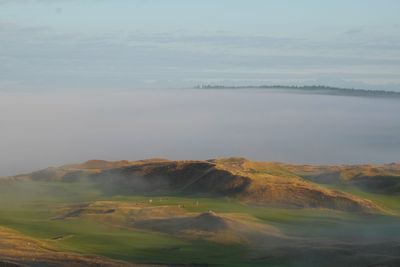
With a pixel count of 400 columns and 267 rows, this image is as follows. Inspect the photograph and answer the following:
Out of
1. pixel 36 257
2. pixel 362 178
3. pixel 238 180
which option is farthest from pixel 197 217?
pixel 362 178

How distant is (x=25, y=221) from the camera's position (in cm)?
6856

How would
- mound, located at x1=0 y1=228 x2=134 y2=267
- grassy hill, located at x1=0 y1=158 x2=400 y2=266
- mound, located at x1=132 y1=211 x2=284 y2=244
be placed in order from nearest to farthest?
mound, located at x1=0 y1=228 x2=134 y2=267, grassy hill, located at x1=0 y1=158 x2=400 y2=266, mound, located at x1=132 y1=211 x2=284 y2=244

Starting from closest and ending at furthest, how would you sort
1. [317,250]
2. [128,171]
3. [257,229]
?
[317,250], [257,229], [128,171]

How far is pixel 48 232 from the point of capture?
204 feet

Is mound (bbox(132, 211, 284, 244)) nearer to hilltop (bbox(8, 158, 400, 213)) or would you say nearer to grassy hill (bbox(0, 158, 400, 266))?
grassy hill (bbox(0, 158, 400, 266))

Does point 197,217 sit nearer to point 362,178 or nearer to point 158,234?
point 158,234

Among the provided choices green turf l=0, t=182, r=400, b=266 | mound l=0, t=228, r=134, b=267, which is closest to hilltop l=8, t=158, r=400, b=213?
green turf l=0, t=182, r=400, b=266

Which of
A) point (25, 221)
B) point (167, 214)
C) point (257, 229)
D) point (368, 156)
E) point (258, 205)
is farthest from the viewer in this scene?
point (368, 156)

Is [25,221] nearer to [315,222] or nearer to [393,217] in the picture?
[315,222]

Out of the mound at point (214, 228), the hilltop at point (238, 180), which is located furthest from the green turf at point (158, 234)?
the hilltop at point (238, 180)

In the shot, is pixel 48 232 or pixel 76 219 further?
pixel 76 219

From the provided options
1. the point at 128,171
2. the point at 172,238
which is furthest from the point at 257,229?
the point at 128,171

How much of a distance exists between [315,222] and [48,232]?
2178 cm

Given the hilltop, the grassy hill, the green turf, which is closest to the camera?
the grassy hill
